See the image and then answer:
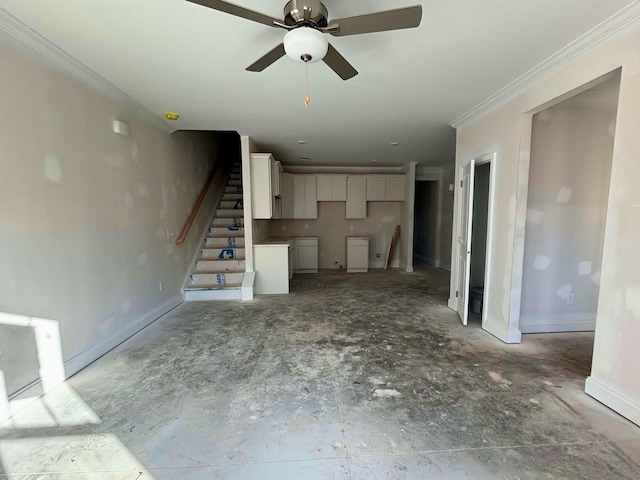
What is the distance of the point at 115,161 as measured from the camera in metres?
2.81

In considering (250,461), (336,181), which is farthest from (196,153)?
(250,461)

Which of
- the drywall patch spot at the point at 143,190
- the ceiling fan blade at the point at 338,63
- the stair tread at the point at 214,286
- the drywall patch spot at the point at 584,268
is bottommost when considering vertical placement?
the stair tread at the point at 214,286

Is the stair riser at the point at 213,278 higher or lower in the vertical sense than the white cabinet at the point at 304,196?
lower

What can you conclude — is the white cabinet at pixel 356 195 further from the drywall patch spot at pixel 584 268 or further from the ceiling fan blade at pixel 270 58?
the ceiling fan blade at pixel 270 58

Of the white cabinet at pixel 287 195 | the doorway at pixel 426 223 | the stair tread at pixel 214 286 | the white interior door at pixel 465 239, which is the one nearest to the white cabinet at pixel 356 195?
the white cabinet at pixel 287 195

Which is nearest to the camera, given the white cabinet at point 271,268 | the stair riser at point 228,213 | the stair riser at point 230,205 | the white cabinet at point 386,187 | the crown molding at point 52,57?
the crown molding at point 52,57

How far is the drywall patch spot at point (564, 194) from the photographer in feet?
9.44

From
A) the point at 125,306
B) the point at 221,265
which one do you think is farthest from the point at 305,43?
the point at 221,265

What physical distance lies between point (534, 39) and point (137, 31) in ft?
8.93

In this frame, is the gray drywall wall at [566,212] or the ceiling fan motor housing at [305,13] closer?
the ceiling fan motor housing at [305,13]

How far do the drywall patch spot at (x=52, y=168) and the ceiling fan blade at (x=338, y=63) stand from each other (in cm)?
218

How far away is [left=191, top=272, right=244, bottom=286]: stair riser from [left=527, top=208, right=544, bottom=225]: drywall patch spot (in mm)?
4007

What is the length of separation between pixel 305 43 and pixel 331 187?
5.16 m

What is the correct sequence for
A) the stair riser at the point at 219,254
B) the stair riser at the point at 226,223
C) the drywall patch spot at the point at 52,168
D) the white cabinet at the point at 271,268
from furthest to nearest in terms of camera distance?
the stair riser at the point at 226,223, the stair riser at the point at 219,254, the white cabinet at the point at 271,268, the drywall patch spot at the point at 52,168
